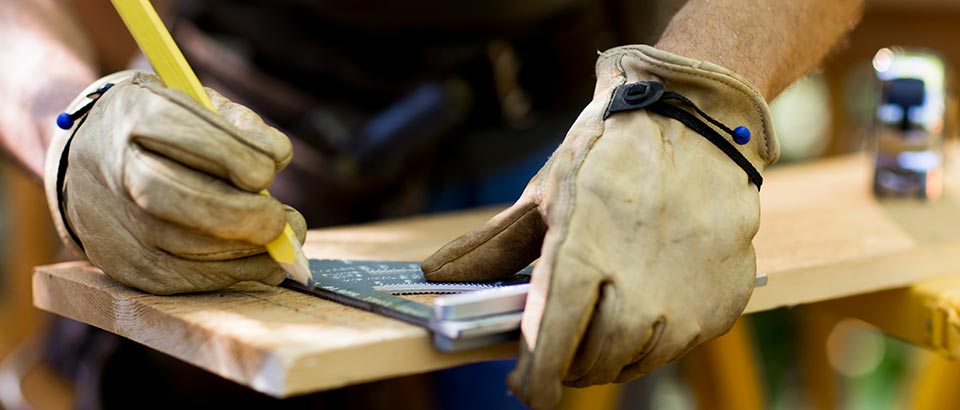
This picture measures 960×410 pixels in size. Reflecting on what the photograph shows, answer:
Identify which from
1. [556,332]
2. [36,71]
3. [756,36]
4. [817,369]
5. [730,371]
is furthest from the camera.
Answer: [817,369]

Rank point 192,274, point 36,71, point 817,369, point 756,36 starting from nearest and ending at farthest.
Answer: point 192,274 → point 756,36 → point 36,71 → point 817,369

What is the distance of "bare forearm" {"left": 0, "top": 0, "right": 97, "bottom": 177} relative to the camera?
1156 mm

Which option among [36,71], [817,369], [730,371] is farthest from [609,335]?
[817,369]

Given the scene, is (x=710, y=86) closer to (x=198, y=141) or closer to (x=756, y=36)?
(x=756, y=36)

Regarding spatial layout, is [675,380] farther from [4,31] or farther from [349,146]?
[4,31]

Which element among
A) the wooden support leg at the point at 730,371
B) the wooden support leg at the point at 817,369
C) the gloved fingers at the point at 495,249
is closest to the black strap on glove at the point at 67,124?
the gloved fingers at the point at 495,249

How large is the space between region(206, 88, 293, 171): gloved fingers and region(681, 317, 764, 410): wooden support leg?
38.4 inches

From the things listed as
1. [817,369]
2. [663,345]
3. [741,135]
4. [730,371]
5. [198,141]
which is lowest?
[817,369]

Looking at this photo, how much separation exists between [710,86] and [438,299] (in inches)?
11.5

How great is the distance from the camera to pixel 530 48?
71.1 inches

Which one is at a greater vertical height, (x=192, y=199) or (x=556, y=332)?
(x=192, y=199)

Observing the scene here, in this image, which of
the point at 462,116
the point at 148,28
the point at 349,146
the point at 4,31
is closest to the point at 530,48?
the point at 462,116

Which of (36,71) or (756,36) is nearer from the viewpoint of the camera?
(756,36)

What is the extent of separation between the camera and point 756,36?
3.33 ft
